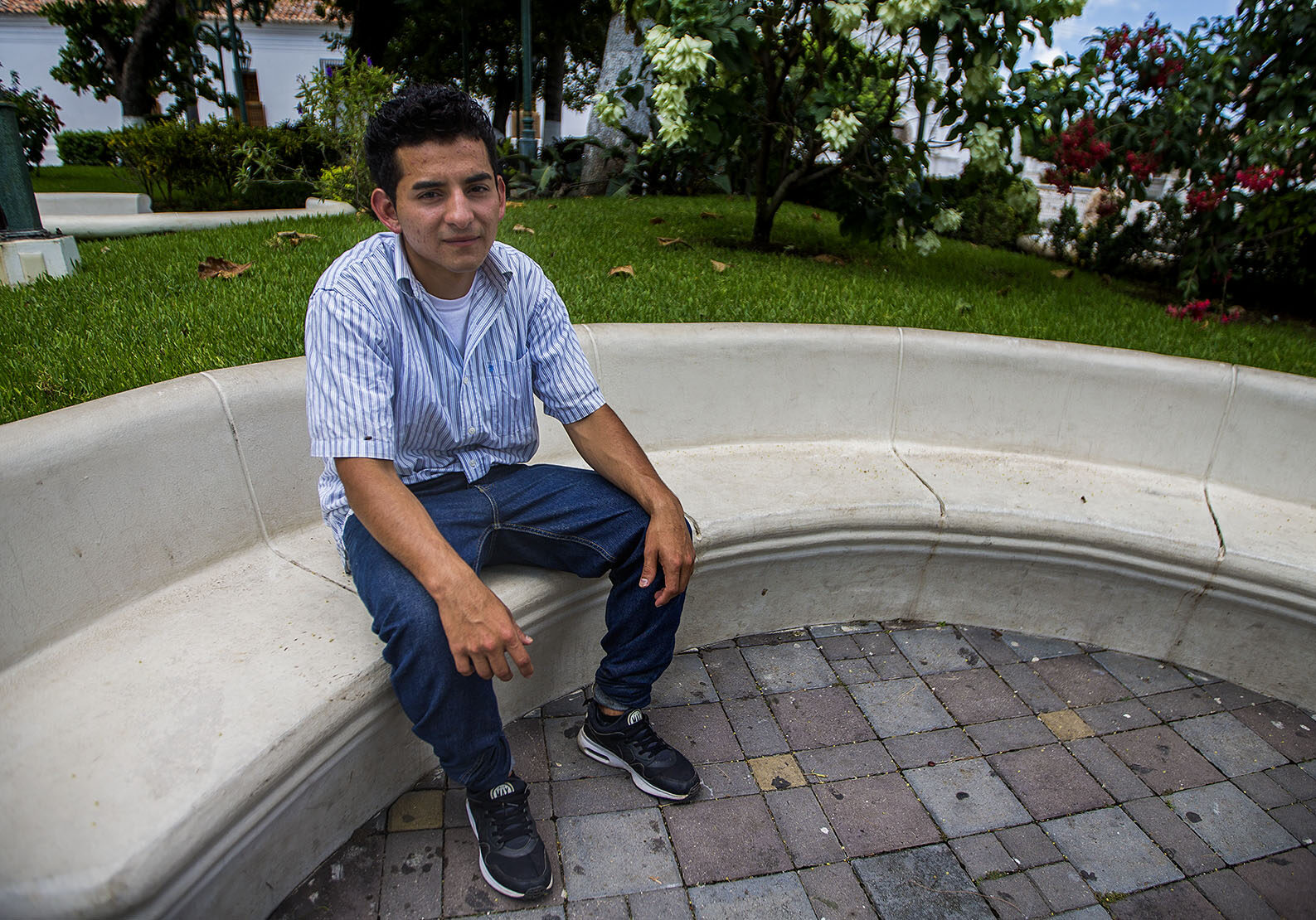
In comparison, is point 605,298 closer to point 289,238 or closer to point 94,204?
point 289,238

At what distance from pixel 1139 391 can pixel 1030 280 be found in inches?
97.3

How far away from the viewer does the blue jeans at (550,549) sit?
187cm

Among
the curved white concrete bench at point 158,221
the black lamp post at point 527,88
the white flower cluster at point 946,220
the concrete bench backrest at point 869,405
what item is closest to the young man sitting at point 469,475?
the concrete bench backrest at point 869,405

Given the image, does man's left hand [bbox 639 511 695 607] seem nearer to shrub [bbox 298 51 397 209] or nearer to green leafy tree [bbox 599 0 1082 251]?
green leafy tree [bbox 599 0 1082 251]

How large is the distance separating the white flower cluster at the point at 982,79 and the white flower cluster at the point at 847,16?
2.22 feet

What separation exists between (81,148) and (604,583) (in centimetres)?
2376

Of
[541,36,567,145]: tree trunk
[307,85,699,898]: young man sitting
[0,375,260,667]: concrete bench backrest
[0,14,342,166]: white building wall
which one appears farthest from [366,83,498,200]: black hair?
[0,14,342,166]: white building wall

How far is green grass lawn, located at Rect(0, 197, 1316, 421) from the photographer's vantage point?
108 inches

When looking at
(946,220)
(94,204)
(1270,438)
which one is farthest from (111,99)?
(1270,438)

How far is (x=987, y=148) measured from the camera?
432 centimetres

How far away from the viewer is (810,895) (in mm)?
1896

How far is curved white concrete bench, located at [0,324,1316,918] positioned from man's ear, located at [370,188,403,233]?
649mm

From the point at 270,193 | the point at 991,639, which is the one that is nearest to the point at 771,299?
the point at 991,639

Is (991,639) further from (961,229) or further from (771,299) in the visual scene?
(961,229)
